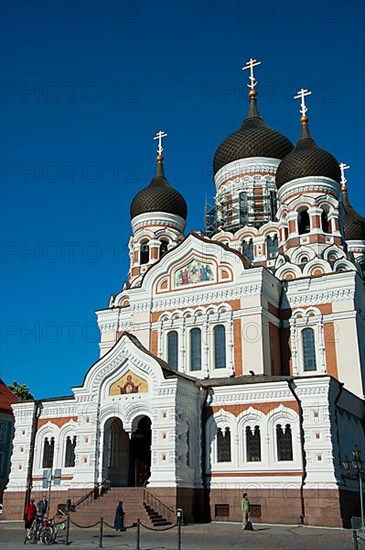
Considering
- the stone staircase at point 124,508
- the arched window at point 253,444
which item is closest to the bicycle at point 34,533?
the stone staircase at point 124,508

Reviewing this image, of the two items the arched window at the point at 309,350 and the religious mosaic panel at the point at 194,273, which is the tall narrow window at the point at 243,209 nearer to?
the religious mosaic panel at the point at 194,273

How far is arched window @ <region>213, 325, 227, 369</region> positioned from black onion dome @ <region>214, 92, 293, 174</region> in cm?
1383

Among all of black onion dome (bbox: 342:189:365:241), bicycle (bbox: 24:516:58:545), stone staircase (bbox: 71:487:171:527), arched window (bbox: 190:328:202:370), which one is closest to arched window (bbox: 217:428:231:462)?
stone staircase (bbox: 71:487:171:527)

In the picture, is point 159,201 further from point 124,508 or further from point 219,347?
point 124,508

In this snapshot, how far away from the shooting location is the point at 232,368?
26688 mm

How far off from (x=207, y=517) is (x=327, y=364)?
8.82 metres

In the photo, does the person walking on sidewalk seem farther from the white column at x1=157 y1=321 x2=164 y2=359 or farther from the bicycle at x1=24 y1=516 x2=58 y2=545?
the white column at x1=157 y1=321 x2=164 y2=359

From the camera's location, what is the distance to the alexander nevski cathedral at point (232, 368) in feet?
69.9

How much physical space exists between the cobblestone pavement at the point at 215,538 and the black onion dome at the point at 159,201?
20763 mm

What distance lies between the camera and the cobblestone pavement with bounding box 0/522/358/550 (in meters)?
15.2

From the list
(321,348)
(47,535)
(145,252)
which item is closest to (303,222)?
→ (321,348)

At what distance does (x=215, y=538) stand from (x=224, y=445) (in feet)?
18.8

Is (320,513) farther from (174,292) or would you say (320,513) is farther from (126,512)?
(174,292)

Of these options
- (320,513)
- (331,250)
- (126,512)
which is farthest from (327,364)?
(126,512)
